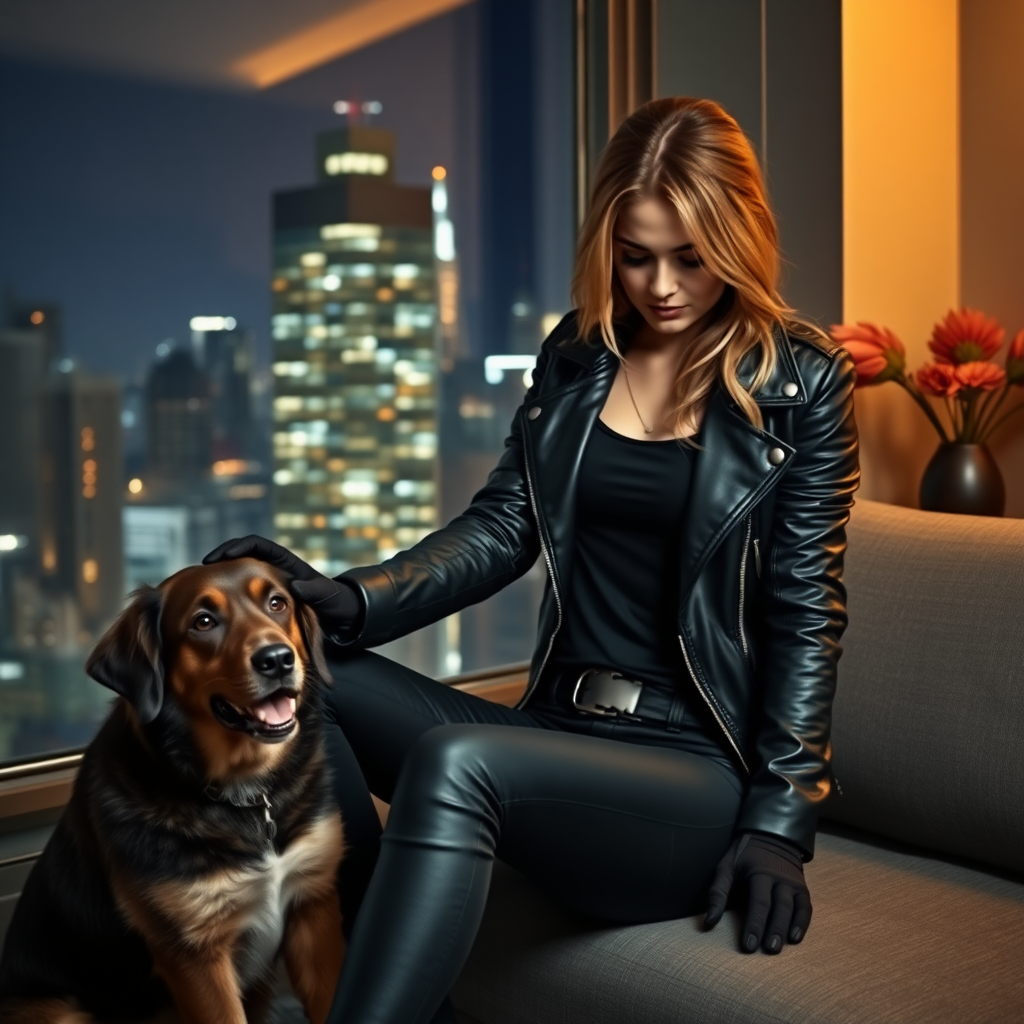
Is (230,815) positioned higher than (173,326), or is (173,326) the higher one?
(173,326)

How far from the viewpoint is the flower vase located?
261 cm

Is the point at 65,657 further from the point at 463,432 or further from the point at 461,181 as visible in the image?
the point at 461,181

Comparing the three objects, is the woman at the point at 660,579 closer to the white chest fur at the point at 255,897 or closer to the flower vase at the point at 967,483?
the white chest fur at the point at 255,897

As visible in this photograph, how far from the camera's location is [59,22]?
2496 millimetres

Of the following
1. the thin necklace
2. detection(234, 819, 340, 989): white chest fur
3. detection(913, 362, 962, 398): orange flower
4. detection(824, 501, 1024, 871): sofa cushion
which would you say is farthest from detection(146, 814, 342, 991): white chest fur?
detection(913, 362, 962, 398): orange flower

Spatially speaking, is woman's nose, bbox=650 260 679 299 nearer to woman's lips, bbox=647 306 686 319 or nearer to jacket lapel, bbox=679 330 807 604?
woman's lips, bbox=647 306 686 319

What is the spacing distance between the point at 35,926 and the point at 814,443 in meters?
1.27

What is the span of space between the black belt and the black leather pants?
0.08 ft

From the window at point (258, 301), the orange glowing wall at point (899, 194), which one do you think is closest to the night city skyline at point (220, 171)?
the window at point (258, 301)

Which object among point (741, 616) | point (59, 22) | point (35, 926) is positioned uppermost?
point (59, 22)

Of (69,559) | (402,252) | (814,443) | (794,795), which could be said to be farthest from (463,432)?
(794,795)

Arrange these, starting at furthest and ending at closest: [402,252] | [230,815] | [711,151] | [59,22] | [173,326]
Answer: [402,252] → [173,326] → [59,22] → [711,151] → [230,815]

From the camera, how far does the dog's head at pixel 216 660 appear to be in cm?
158

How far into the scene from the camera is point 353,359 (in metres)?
3.30
